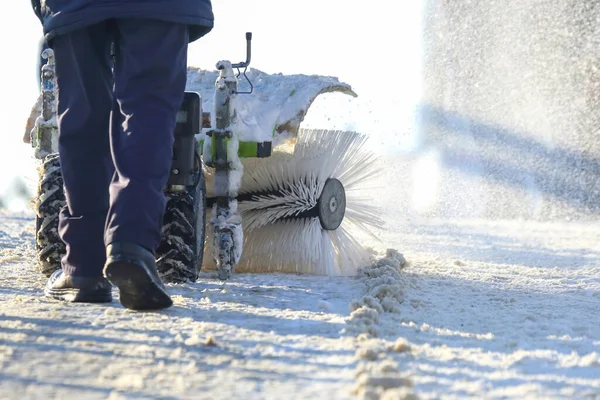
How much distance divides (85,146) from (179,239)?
0.38 metres

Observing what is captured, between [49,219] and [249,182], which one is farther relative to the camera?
[249,182]

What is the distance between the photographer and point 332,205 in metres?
2.83

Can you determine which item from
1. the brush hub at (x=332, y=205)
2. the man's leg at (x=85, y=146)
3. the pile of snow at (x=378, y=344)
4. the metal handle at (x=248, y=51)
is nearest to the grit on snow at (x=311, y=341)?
the pile of snow at (x=378, y=344)

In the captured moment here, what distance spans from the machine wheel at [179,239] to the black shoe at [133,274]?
43 centimetres

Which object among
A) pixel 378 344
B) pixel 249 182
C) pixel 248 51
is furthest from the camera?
pixel 249 182

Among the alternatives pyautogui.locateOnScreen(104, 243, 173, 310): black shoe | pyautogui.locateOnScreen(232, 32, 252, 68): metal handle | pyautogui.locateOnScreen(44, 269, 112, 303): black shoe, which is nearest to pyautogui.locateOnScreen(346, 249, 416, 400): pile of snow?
pyautogui.locateOnScreen(104, 243, 173, 310): black shoe

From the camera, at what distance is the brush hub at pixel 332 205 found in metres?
2.76

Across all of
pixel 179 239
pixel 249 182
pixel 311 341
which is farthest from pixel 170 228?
pixel 311 341

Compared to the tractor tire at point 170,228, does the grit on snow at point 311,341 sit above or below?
below

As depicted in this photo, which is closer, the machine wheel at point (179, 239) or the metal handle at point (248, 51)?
the machine wheel at point (179, 239)

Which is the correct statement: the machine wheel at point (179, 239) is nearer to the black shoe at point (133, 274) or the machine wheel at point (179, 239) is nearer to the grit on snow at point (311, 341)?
the grit on snow at point (311, 341)

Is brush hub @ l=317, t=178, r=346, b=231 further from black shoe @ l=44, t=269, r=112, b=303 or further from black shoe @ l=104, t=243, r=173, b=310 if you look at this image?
black shoe @ l=104, t=243, r=173, b=310

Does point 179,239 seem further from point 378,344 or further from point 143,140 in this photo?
point 378,344

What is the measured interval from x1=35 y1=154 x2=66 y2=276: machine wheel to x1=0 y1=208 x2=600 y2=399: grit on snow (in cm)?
8
